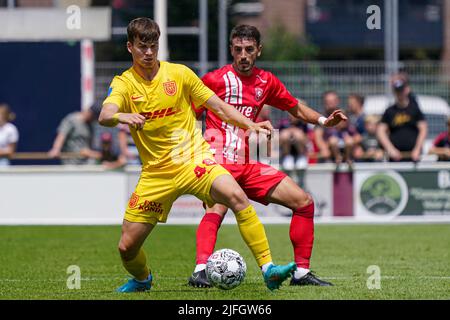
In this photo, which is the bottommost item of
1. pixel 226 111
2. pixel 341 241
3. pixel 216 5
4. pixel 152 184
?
pixel 341 241

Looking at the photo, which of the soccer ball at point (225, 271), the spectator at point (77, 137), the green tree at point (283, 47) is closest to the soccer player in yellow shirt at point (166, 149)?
the soccer ball at point (225, 271)

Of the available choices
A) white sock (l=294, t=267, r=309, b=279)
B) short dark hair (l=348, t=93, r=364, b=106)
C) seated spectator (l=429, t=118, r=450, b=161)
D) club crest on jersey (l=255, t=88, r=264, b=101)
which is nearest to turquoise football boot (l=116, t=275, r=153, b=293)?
white sock (l=294, t=267, r=309, b=279)

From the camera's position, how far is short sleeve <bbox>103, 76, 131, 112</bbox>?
318 inches

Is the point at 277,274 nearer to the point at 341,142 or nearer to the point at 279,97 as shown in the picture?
the point at 279,97

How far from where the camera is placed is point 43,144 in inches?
797

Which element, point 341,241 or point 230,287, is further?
point 341,241

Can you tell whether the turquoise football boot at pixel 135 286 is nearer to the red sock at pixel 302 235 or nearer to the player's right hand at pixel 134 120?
the red sock at pixel 302 235

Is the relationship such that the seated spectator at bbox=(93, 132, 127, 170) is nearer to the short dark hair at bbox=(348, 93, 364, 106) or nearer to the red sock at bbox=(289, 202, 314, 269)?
the short dark hair at bbox=(348, 93, 364, 106)

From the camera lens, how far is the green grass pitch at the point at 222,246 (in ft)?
27.6

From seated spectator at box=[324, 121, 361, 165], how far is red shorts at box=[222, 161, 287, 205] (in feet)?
29.0

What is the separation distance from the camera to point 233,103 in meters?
9.34
